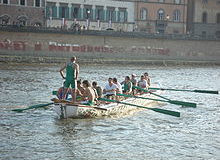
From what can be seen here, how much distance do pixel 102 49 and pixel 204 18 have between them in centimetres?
2277

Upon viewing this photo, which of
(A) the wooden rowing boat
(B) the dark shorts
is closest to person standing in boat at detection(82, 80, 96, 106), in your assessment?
(A) the wooden rowing boat

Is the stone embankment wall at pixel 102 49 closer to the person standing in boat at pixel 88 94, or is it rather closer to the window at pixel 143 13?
the window at pixel 143 13

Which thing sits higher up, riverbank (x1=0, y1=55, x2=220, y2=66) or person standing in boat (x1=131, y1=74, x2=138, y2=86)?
person standing in boat (x1=131, y1=74, x2=138, y2=86)

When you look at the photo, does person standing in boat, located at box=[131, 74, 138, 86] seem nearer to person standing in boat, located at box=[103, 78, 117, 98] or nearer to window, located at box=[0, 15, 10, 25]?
person standing in boat, located at box=[103, 78, 117, 98]

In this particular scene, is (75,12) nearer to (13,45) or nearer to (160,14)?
(160,14)

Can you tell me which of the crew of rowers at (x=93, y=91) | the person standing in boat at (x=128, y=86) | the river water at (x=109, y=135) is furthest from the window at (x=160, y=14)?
the person standing in boat at (x=128, y=86)

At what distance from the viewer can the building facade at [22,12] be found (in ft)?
201

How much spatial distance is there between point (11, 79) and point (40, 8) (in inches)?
1124

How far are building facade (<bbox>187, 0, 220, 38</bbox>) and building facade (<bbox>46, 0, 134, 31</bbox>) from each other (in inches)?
411

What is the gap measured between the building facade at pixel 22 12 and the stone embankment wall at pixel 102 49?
7.34 metres

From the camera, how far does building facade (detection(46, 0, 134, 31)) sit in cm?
6488

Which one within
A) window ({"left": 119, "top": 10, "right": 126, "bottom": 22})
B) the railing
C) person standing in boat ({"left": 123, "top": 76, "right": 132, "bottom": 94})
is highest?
window ({"left": 119, "top": 10, "right": 126, "bottom": 22})

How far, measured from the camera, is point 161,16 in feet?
239

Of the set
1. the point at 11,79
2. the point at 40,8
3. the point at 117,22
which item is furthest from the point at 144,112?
the point at 117,22
